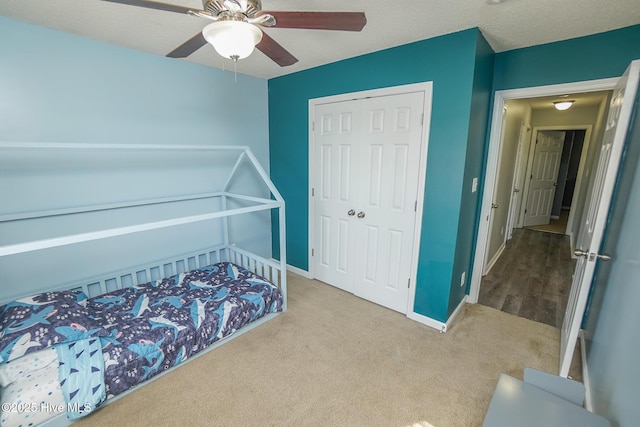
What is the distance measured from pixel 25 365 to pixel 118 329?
47 centimetres

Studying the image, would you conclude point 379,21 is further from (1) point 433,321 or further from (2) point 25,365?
(2) point 25,365

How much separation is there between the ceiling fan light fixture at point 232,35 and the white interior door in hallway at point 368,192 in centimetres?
153

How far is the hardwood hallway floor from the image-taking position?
2.84 m

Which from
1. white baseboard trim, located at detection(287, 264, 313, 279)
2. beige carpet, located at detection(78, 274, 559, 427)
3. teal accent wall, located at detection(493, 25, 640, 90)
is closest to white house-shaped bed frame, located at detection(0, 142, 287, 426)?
beige carpet, located at detection(78, 274, 559, 427)

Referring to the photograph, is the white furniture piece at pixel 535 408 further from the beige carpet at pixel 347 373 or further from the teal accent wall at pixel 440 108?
the teal accent wall at pixel 440 108

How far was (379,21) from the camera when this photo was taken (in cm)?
191

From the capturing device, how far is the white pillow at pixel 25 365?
58.0 inches

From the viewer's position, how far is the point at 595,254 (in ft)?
5.23

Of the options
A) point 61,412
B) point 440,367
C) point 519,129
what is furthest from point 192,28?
point 519,129

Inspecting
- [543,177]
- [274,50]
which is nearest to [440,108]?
[274,50]

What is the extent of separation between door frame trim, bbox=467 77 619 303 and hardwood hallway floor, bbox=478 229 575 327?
1.19 feet

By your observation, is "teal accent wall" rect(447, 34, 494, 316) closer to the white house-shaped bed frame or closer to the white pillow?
the white house-shaped bed frame

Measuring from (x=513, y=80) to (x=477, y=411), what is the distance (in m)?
2.56

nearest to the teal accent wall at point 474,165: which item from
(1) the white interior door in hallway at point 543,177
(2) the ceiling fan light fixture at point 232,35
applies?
(2) the ceiling fan light fixture at point 232,35
